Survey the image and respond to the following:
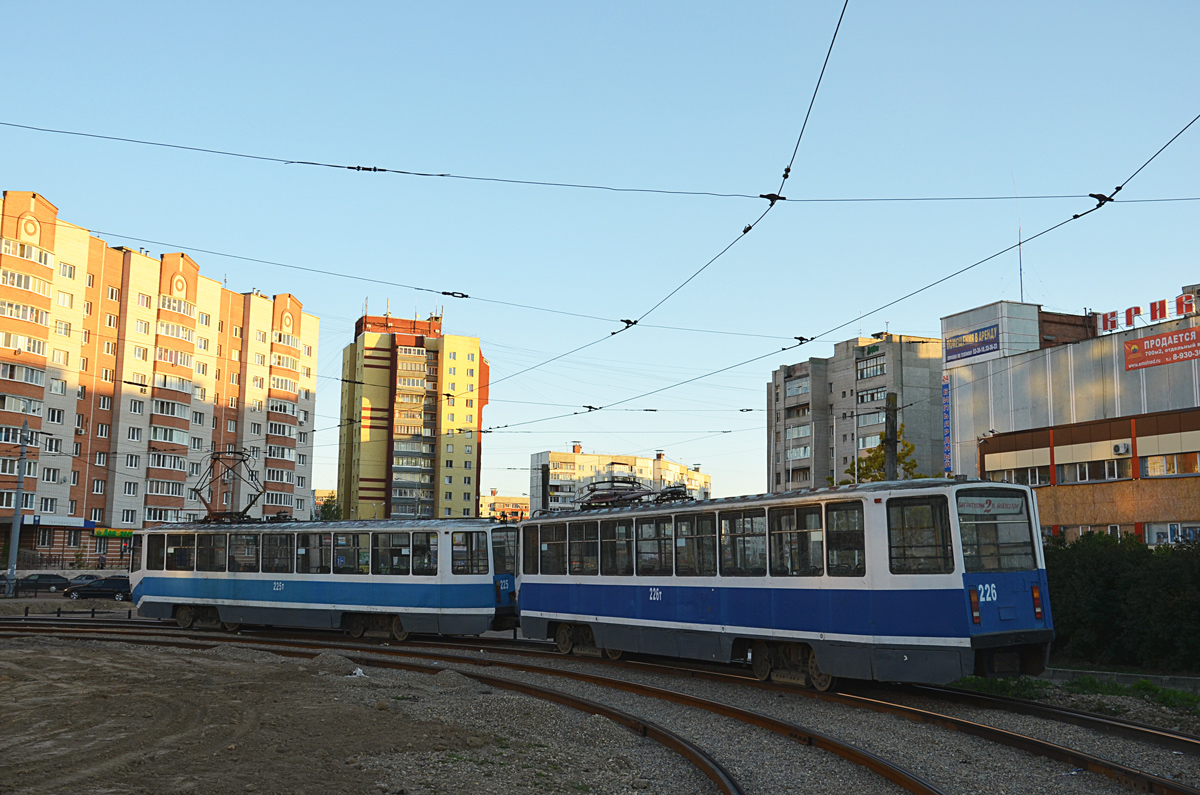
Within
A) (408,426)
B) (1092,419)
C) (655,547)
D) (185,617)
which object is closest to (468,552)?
(655,547)

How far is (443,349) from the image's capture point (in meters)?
127

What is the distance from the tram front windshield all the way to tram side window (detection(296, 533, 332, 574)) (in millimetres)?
15449

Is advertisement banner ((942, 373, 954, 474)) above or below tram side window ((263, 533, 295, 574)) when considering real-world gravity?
above

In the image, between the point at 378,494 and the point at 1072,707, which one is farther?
the point at 378,494

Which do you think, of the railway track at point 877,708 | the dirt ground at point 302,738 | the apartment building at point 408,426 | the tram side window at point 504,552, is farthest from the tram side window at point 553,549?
the apartment building at point 408,426

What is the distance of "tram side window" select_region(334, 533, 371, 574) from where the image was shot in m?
23.7

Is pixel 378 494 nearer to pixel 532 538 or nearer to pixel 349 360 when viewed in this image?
pixel 349 360

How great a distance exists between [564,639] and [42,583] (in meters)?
40.4

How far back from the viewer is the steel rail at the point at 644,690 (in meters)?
9.53

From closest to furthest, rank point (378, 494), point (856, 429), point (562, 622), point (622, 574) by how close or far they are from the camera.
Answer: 1. point (622, 574)
2. point (562, 622)
3. point (856, 429)
4. point (378, 494)

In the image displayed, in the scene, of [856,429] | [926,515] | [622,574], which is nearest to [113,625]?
[622,574]

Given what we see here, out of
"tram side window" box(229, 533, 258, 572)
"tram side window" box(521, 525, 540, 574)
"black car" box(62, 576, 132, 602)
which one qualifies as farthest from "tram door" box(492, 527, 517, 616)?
"black car" box(62, 576, 132, 602)

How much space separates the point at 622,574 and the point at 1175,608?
36.0 ft

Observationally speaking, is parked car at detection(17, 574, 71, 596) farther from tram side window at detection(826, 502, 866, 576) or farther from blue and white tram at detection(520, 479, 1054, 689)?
tram side window at detection(826, 502, 866, 576)
